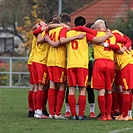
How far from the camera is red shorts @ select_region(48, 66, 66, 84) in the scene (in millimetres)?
13164

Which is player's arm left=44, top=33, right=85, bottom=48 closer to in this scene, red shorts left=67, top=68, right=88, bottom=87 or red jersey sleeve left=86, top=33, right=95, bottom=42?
red jersey sleeve left=86, top=33, right=95, bottom=42

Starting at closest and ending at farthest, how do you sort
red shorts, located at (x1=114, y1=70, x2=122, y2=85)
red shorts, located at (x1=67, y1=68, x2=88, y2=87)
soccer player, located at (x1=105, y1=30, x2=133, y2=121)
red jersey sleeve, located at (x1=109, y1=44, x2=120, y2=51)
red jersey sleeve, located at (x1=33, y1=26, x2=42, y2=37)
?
red shorts, located at (x1=67, y1=68, x2=88, y2=87), red jersey sleeve, located at (x1=109, y1=44, x2=120, y2=51), soccer player, located at (x1=105, y1=30, x2=133, y2=121), red shorts, located at (x1=114, y1=70, x2=122, y2=85), red jersey sleeve, located at (x1=33, y1=26, x2=42, y2=37)

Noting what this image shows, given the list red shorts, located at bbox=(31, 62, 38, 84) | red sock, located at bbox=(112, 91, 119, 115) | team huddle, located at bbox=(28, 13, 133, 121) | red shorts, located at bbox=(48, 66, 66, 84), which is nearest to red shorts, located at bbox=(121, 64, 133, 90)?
team huddle, located at bbox=(28, 13, 133, 121)

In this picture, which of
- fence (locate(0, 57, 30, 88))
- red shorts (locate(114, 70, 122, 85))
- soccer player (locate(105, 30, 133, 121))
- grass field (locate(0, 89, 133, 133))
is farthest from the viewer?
fence (locate(0, 57, 30, 88))

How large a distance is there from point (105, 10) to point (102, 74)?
30644 millimetres

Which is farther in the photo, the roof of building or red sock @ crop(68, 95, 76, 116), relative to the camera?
the roof of building

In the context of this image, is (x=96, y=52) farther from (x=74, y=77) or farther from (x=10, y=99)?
(x=10, y=99)

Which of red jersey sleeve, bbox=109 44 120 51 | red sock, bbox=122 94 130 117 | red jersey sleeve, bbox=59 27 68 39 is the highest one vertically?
red jersey sleeve, bbox=59 27 68 39

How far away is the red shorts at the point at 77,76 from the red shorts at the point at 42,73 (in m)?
0.70

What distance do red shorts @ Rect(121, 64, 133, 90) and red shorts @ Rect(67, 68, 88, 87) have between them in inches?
28.2

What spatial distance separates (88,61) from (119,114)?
4.03 feet

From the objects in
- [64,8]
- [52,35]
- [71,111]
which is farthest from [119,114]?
[64,8]

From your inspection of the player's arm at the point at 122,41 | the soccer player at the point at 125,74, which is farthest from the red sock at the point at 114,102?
the player's arm at the point at 122,41

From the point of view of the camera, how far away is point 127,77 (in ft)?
43.1
